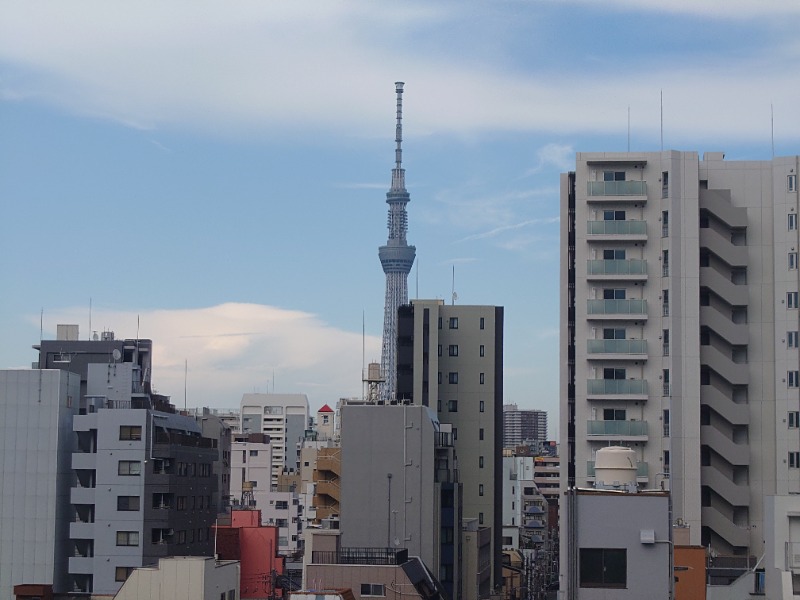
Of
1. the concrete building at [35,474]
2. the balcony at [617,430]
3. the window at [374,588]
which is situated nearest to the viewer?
the window at [374,588]

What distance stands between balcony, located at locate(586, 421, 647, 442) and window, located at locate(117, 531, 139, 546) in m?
26.5

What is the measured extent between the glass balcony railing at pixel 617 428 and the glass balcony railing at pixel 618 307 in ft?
21.3

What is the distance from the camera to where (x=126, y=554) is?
69.6 metres

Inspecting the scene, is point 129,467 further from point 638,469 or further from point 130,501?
point 638,469

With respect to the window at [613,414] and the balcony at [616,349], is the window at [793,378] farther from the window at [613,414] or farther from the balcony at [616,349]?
the window at [613,414]

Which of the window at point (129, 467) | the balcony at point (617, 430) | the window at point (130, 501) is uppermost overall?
the balcony at point (617, 430)

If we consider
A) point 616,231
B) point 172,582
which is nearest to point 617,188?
point 616,231

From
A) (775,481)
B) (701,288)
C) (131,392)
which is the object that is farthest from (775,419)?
(131,392)

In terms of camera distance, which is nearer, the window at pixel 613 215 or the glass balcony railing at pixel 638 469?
the glass balcony railing at pixel 638 469

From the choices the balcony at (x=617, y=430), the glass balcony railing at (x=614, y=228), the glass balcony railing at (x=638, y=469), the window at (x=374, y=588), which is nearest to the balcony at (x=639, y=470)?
the glass balcony railing at (x=638, y=469)

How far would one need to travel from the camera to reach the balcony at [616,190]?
78.2 meters

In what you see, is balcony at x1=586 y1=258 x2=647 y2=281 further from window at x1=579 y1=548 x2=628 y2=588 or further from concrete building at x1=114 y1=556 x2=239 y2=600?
concrete building at x1=114 y1=556 x2=239 y2=600

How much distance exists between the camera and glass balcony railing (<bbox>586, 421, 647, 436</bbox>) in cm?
7712

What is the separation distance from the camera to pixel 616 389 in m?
77.8
